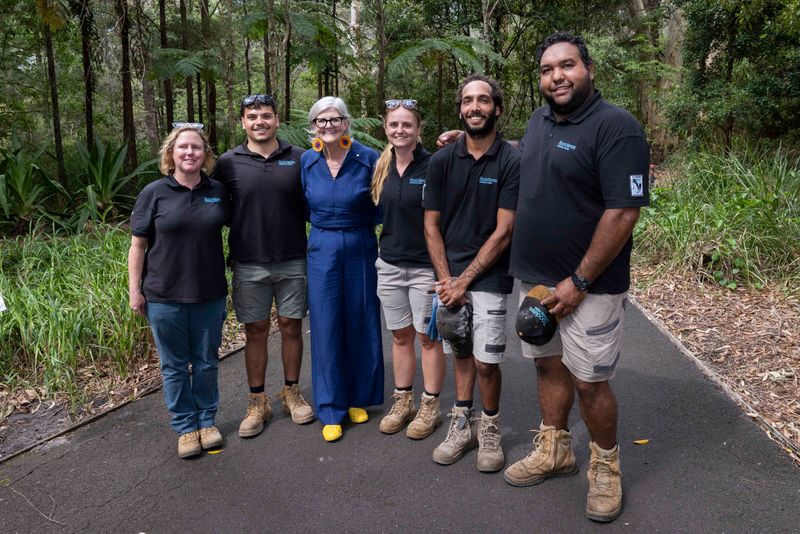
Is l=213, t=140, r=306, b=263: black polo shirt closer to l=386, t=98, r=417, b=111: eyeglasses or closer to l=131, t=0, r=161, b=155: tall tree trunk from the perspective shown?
l=386, t=98, r=417, b=111: eyeglasses

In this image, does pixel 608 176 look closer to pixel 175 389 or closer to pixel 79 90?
pixel 175 389

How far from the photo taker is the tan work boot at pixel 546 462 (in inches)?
127

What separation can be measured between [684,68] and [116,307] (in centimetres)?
1270

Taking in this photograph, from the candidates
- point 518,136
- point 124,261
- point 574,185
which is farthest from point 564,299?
point 518,136

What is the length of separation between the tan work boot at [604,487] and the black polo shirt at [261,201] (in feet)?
7.02

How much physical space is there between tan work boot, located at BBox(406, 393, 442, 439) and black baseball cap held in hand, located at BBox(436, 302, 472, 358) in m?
0.62

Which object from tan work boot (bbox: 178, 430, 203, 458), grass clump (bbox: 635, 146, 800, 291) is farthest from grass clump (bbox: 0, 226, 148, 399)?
grass clump (bbox: 635, 146, 800, 291)

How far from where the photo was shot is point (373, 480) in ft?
10.8

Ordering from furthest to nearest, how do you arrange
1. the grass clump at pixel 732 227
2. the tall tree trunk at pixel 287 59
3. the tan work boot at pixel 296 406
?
the tall tree trunk at pixel 287 59, the grass clump at pixel 732 227, the tan work boot at pixel 296 406

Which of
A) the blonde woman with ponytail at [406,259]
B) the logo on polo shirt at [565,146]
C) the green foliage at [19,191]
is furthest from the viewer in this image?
the green foliage at [19,191]

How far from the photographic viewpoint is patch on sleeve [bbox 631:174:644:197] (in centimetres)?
257

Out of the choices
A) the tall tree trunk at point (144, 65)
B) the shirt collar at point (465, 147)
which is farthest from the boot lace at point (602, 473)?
the tall tree trunk at point (144, 65)

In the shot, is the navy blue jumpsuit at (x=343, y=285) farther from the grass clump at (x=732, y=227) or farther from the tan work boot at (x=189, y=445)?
the grass clump at (x=732, y=227)

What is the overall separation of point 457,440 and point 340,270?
125 centimetres
